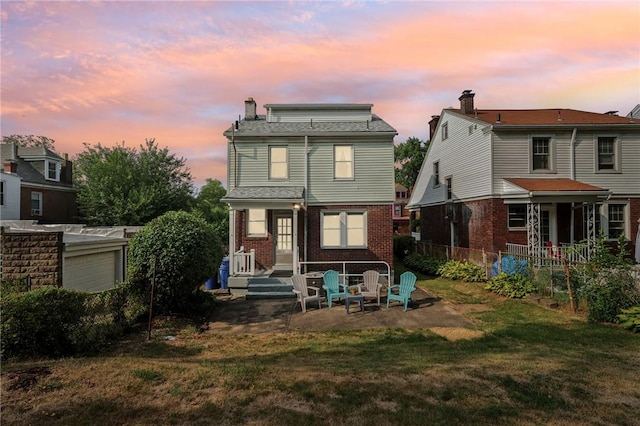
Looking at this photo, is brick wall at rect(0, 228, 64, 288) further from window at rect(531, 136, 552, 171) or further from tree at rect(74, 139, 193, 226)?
tree at rect(74, 139, 193, 226)

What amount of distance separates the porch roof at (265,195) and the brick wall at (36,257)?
557 cm

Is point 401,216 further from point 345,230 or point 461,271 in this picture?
point 345,230

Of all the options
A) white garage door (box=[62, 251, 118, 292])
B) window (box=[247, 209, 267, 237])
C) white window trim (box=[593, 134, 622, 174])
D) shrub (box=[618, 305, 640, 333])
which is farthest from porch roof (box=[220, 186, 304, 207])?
white window trim (box=[593, 134, 622, 174])

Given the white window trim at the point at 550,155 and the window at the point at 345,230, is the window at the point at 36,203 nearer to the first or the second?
the window at the point at 345,230

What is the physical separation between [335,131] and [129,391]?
1176cm

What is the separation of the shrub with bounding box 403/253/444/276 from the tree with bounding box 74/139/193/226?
20.8m

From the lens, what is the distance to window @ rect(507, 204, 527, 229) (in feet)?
51.5

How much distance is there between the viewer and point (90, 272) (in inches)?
396

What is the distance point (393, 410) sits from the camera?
3838mm

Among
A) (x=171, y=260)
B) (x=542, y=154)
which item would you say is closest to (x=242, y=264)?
(x=171, y=260)

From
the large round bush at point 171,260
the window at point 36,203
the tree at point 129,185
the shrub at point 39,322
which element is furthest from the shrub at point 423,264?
the window at point 36,203

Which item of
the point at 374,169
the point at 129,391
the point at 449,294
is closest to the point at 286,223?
the point at 374,169

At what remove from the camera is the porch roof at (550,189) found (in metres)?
14.0

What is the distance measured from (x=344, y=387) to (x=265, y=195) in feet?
32.5
